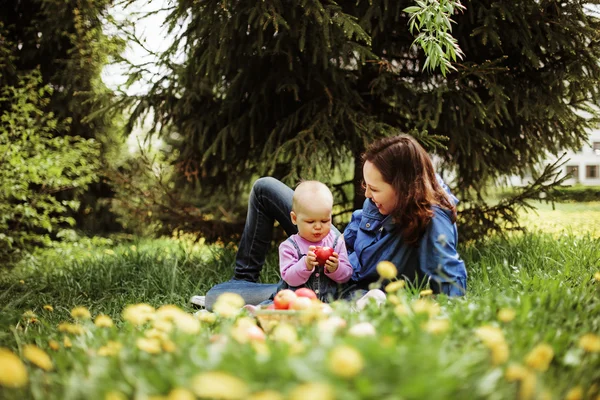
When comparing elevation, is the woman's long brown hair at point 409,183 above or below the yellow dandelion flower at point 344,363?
above

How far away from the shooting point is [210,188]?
435 cm

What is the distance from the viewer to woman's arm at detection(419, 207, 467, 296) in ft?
7.18

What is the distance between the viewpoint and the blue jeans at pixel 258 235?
9.62 feet

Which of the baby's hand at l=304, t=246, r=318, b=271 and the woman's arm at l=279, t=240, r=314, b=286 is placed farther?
the woman's arm at l=279, t=240, r=314, b=286

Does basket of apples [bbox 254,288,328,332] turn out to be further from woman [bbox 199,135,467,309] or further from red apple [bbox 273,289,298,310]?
woman [bbox 199,135,467,309]

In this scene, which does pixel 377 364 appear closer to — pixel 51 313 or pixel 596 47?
pixel 51 313

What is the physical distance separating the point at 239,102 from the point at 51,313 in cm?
186

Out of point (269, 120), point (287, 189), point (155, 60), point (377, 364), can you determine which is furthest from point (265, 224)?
point (377, 364)

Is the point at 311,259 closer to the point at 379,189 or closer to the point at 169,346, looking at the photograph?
the point at 379,189

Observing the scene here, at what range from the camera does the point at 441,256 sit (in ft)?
7.24

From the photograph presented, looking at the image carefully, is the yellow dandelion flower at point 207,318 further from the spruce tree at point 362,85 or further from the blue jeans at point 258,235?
the spruce tree at point 362,85

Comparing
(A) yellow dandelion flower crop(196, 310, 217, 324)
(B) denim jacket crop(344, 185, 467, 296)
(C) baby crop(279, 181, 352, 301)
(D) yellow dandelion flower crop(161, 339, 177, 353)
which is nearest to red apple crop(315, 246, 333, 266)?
(C) baby crop(279, 181, 352, 301)

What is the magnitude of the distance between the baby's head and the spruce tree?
2.85 ft

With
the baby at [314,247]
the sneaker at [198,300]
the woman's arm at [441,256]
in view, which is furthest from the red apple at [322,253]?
the sneaker at [198,300]
